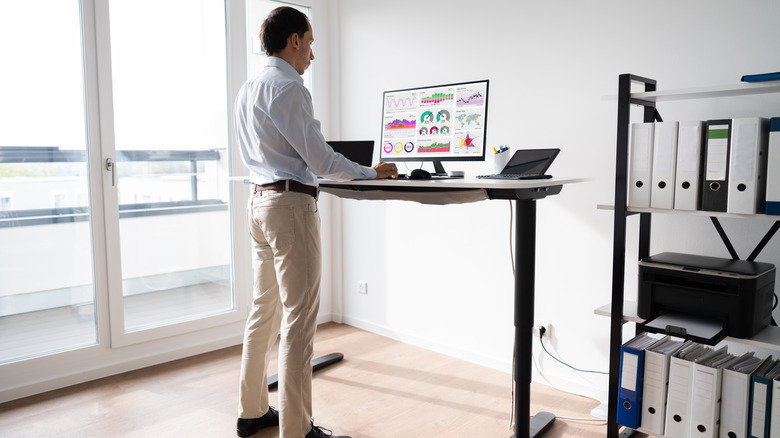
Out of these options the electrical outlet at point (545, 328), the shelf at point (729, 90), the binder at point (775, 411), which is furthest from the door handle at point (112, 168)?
the binder at point (775, 411)

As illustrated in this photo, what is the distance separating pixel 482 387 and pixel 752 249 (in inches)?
52.0

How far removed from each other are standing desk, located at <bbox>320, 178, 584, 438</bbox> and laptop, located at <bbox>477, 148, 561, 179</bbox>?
0.11 meters

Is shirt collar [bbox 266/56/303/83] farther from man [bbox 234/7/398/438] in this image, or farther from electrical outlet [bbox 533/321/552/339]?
electrical outlet [bbox 533/321/552/339]

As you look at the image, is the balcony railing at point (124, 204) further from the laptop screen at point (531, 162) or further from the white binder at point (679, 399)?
the white binder at point (679, 399)

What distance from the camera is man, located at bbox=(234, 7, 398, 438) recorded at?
6.35 ft

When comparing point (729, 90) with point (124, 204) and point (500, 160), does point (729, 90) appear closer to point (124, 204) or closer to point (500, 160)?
point (500, 160)

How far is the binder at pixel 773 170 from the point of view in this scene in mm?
1741

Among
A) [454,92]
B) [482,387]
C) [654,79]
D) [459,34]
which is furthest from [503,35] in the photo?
[482,387]

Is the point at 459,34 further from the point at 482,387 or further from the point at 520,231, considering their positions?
the point at 482,387

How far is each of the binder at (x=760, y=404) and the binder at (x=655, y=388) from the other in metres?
0.27

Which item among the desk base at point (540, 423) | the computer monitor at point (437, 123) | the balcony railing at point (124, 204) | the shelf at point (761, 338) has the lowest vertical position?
the desk base at point (540, 423)

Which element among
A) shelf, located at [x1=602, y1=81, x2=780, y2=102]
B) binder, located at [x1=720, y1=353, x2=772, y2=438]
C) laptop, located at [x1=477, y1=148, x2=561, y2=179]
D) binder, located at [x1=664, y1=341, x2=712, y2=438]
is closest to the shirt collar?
laptop, located at [x1=477, y1=148, x2=561, y2=179]

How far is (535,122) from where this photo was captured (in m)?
2.73

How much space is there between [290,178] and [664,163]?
51.9 inches
